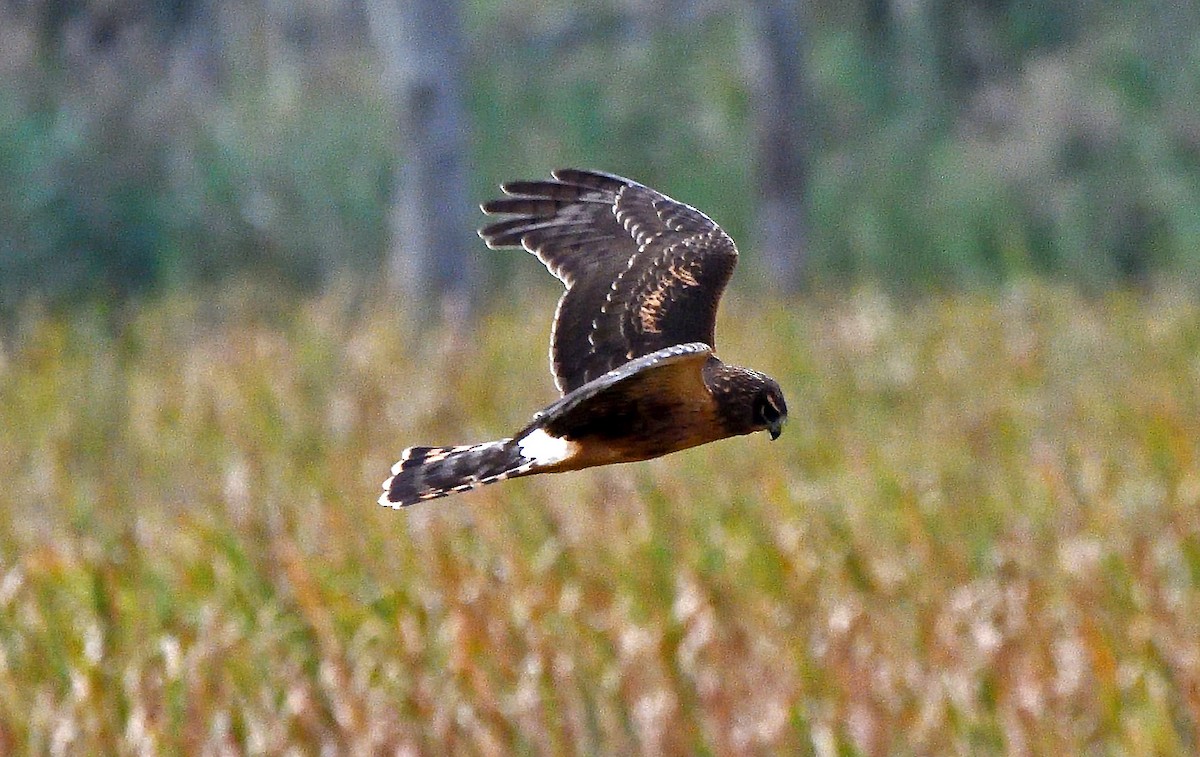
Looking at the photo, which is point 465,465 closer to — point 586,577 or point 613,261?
point 613,261

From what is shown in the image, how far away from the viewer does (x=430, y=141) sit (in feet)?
39.2

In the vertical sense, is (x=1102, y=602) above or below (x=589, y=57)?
below

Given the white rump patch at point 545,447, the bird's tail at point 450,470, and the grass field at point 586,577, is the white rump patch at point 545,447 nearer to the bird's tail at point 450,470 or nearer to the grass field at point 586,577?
the bird's tail at point 450,470

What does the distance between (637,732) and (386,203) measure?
9.58m

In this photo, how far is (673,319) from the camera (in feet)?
11.6

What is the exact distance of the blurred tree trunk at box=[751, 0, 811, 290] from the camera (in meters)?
14.8

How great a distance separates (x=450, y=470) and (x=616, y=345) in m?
0.68

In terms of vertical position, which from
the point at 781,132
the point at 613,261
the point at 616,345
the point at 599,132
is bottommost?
the point at 616,345

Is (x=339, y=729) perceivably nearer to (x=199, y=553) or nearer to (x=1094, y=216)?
(x=199, y=553)

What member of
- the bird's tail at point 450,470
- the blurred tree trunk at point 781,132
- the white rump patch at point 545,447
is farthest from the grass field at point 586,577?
the blurred tree trunk at point 781,132

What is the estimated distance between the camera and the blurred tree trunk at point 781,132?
14758 millimetres

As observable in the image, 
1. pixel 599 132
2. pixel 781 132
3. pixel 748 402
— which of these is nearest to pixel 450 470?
pixel 748 402

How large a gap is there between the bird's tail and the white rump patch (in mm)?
11

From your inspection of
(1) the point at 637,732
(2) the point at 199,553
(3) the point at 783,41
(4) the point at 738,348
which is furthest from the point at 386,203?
(1) the point at 637,732
